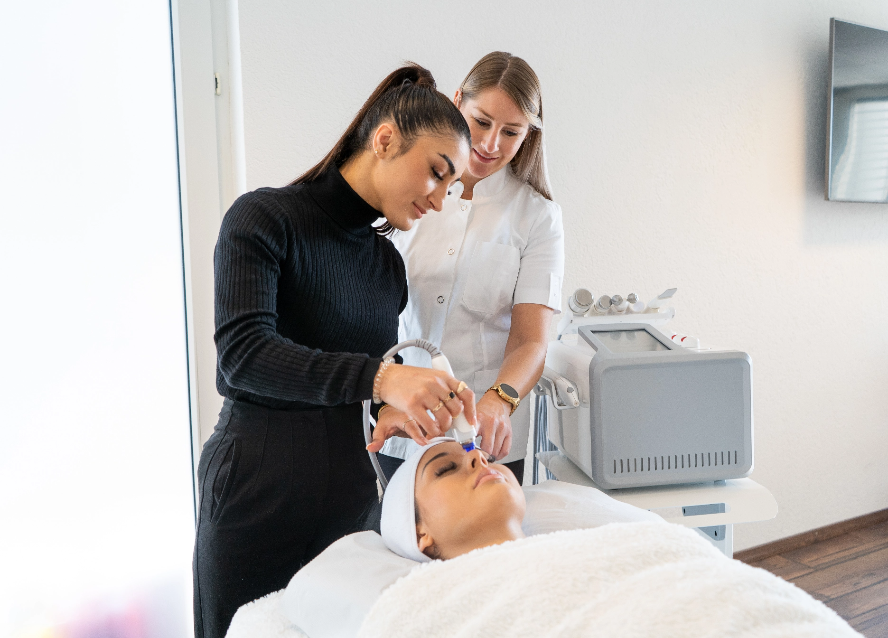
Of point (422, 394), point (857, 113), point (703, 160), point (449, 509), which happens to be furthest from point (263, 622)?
point (857, 113)

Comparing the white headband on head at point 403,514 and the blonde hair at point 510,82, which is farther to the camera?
the blonde hair at point 510,82

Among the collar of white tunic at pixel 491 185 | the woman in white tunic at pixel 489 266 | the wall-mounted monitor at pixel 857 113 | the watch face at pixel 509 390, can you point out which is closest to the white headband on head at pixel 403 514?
the watch face at pixel 509 390

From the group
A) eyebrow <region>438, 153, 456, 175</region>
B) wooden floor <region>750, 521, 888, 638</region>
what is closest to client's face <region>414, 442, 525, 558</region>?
eyebrow <region>438, 153, 456, 175</region>

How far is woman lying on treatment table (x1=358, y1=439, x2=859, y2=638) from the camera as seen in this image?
639 mm

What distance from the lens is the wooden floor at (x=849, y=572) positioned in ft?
7.02

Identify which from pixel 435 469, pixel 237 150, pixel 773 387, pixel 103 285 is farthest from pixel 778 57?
pixel 103 285

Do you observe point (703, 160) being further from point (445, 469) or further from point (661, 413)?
point (445, 469)

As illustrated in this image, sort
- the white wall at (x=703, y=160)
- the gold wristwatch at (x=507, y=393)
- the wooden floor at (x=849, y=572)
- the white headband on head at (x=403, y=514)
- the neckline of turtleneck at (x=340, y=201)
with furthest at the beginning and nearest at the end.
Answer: the wooden floor at (x=849, y=572) → the white wall at (x=703, y=160) → the gold wristwatch at (x=507, y=393) → the neckline of turtleneck at (x=340, y=201) → the white headband on head at (x=403, y=514)

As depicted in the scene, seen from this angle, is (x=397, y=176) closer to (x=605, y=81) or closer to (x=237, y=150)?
(x=237, y=150)

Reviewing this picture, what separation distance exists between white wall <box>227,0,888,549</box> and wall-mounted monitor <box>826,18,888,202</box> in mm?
78

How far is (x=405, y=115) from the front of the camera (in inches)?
41.5

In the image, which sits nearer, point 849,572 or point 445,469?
point 445,469

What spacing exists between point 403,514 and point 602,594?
1.21 ft

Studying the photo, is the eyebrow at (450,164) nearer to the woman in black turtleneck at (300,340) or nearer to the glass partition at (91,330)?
the woman in black turtleneck at (300,340)
